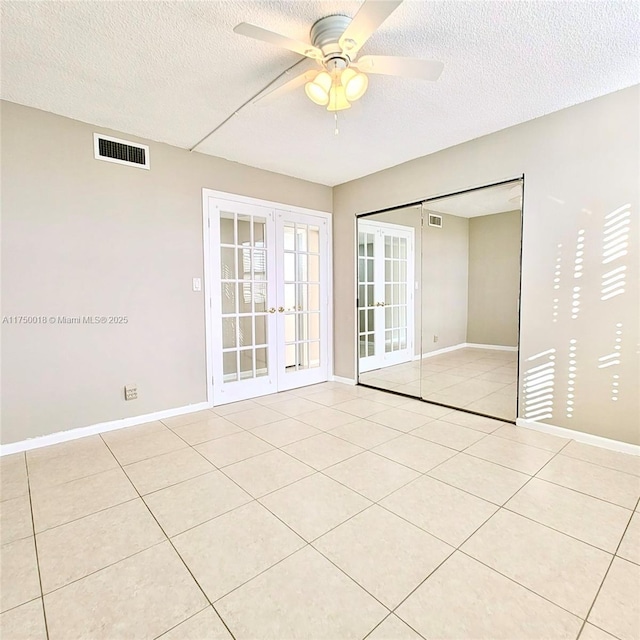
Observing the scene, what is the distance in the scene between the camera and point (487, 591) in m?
1.40

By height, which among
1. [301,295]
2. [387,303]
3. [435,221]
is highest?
[435,221]

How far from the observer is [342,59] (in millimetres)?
1865

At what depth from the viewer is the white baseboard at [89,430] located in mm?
2686

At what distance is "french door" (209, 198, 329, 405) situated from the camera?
148 inches

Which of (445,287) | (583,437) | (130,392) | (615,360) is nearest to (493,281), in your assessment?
(445,287)

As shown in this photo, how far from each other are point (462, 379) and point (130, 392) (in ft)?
12.1

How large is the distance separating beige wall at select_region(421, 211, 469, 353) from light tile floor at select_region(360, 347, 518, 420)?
0.24m

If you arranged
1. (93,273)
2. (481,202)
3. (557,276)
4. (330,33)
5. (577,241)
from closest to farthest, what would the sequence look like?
1. (330,33)
2. (577,241)
3. (557,276)
4. (93,273)
5. (481,202)

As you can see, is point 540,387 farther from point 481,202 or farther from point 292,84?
point 292,84

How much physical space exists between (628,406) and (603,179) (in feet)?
5.47

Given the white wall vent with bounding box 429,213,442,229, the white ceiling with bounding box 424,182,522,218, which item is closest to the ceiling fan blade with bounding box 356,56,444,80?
the white ceiling with bounding box 424,182,522,218

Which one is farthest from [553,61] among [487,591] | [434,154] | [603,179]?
[487,591]

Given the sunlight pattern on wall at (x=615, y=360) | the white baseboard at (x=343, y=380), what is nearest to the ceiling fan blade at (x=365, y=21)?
the sunlight pattern on wall at (x=615, y=360)

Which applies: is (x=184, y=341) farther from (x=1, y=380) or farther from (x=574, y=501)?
(x=574, y=501)
